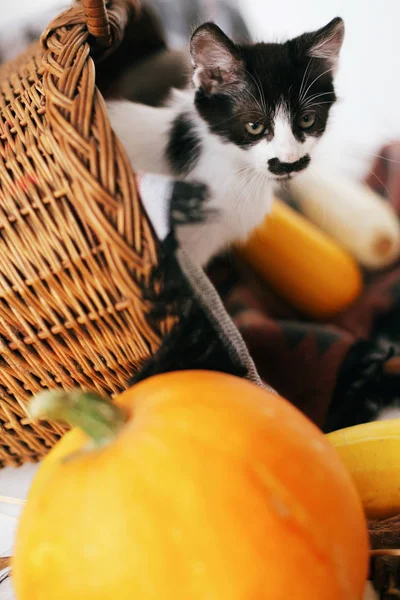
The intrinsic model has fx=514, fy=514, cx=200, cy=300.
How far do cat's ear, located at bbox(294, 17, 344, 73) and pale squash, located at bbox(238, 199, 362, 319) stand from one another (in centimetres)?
18

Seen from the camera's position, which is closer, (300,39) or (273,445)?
(273,445)

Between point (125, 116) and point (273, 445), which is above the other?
point (125, 116)

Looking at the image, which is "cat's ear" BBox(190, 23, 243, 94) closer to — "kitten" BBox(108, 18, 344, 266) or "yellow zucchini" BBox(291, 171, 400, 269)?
"kitten" BBox(108, 18, 344, 266)

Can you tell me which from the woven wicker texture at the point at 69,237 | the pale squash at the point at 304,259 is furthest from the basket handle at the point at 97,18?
the pale squash at the point at 304,259

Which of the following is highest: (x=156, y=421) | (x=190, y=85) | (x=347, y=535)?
(x=190, y=85)

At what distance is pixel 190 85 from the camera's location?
60 centimetres

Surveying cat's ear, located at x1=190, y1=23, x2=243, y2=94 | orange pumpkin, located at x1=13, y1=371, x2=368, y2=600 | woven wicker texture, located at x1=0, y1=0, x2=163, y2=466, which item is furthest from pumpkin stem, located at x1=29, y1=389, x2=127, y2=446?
cat's ear, located at x1=190, y1=23, x2=243, y2=94

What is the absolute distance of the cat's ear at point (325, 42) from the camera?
53 cm

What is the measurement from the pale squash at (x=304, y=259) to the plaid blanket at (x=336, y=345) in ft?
0.07

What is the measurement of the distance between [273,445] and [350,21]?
0.53m

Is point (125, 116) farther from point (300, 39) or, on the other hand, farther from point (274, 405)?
point (274, 405)

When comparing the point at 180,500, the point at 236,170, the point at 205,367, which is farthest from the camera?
the point at 236,170

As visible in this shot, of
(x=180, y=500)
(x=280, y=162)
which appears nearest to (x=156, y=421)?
(x=180, y=500)

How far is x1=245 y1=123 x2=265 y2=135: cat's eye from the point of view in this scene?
56cm
